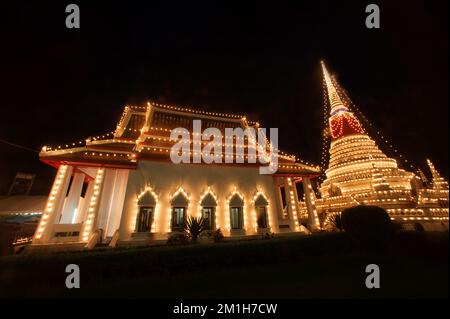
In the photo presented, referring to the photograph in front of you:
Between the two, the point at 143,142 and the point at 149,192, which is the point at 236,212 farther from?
the point at 143,142

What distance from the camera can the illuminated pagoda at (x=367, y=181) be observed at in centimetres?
1491

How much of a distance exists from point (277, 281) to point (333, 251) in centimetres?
476

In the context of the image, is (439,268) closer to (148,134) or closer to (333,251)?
(333,251)

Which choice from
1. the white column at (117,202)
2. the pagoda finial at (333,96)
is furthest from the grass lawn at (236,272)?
the pagoda finial at (333,96)

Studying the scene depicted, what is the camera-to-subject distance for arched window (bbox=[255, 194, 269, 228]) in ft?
42.6

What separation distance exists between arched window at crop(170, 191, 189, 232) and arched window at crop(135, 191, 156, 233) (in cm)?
118

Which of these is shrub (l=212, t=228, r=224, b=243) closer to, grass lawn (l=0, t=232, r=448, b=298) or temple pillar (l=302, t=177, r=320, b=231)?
grass lawn (l=0, t=232, r=448, b=298)

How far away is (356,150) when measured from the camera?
1016 inches

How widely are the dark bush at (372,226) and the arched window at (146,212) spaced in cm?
1072

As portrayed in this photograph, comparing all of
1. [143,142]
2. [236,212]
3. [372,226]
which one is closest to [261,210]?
[236,212]
